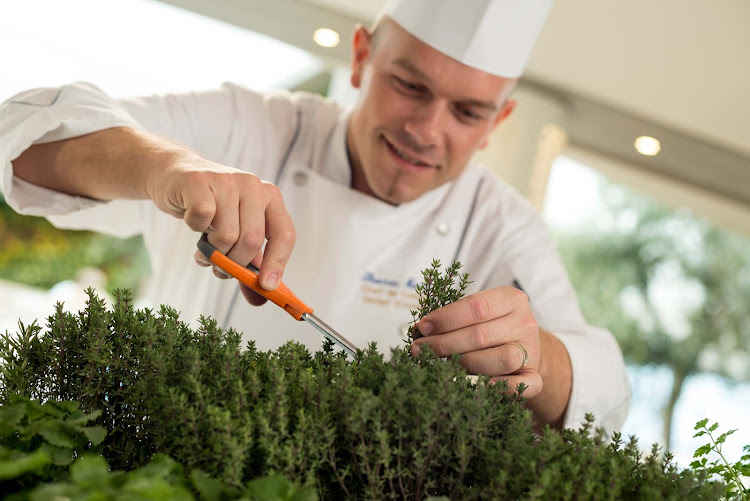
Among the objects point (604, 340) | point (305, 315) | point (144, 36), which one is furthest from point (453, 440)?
point (144, 36)

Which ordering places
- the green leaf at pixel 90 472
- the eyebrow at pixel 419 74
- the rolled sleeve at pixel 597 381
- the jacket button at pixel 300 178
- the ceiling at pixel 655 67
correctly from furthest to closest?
the ceiling at pixel 655 67, the jacket button at pixel 300 178, the eyebrow at pixel 419 74, the rolled sleeve at pixel 597 381, the green leaf at pixel 90 472

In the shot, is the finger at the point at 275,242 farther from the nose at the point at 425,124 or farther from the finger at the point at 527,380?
the nose at the point at 425,124

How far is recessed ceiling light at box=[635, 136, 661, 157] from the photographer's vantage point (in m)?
3.10

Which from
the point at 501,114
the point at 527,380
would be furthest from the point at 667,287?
the point at 527,380

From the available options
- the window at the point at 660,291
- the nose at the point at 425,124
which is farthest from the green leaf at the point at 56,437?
the window at the point at 660,291

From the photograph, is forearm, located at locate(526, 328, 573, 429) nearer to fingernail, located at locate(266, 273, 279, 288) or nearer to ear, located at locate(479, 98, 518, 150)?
fingernail, located at locate(266, 273, 279, 288)

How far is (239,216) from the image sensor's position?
0.99m

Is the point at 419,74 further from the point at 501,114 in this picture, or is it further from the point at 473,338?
the point at 473,338

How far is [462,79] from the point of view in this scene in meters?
1.56

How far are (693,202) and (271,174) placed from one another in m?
2.84

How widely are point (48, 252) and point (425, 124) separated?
947cm

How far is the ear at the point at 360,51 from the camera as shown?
6.09ft

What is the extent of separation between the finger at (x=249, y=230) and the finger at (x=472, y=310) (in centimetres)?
28

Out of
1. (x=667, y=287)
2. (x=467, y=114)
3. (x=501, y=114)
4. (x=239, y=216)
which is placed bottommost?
(x=239, y=216)
